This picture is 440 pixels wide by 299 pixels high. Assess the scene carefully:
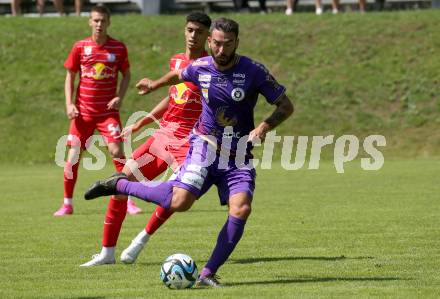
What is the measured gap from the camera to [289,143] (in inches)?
1201

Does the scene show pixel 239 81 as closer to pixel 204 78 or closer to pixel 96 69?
pixel 204 78

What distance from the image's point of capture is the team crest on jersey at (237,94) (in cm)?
959

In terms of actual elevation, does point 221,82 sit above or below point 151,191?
above

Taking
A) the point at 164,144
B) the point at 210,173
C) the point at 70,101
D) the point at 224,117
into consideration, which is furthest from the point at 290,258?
the point at 70,101

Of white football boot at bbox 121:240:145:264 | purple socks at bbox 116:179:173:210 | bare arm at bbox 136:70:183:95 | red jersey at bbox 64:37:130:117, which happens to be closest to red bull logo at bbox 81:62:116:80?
red jersey at bbox 64:37:130:117

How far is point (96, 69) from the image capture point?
52.9ft

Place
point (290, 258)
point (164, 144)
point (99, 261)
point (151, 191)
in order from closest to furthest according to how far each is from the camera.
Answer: point (151, 191) < point (99, 261) < point (290, 258) < point (164, 144)

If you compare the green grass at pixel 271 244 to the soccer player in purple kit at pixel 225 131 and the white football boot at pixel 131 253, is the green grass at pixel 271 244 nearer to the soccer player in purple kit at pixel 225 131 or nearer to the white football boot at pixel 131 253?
the white football boot at pixel 131 253

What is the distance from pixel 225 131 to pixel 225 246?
1039 millimetres

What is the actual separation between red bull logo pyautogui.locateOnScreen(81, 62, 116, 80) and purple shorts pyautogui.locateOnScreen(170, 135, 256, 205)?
6518 mm

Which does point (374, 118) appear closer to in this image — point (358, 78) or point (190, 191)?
point (358, 78)

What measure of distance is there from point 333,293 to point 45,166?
806 inches

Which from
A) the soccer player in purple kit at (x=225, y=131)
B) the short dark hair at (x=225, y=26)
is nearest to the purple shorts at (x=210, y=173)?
the soccer player in purple kit at (x=225, y=131)

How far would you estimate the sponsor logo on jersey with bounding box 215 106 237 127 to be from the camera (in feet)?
31.9
